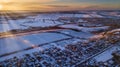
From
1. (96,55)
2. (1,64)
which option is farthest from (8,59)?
(96,55)

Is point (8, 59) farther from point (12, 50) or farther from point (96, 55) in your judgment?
point (96, 55)

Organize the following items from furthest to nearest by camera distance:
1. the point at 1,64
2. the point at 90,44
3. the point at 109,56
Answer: the point at 90,44 < the point at 109,56 < the point at 1,64

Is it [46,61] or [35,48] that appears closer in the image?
[46,61]

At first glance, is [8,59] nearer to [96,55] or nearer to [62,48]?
[62,48]

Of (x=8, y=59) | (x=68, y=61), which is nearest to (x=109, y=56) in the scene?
(x=68, y=61)

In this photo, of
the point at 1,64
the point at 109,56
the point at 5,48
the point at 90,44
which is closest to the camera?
the point at 1,64

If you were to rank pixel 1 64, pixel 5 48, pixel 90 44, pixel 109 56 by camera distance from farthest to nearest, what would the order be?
pixel 90 44 < pixel 5 48 < pixel 109 56 < pixel 1 64

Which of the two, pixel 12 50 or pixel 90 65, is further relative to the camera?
pixel 12 50

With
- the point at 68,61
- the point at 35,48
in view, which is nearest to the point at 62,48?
the point at 35,48
